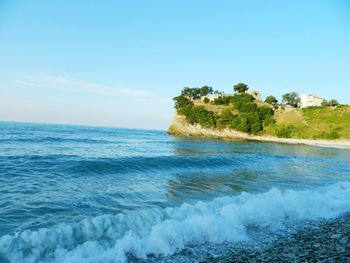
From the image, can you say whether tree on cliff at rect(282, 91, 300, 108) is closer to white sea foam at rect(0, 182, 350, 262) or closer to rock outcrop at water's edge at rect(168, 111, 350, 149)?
rock outcrop at water's edge at rect(168, 111, 350, 149)

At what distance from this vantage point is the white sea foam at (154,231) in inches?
263

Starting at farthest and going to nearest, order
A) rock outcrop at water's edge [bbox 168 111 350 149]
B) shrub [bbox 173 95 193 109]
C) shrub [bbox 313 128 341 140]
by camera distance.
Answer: shrub [bbox 173 95 193 109] → rock outcrop at water's edge [bbox 168 111 350 149] → shrub [bbox 313 128 341 140]

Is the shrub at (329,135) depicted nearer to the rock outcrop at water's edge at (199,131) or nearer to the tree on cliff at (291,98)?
the rock outcrop at water's edge at (199,131)

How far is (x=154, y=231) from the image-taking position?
7.59 metres

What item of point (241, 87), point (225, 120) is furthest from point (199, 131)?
point (241, 87)

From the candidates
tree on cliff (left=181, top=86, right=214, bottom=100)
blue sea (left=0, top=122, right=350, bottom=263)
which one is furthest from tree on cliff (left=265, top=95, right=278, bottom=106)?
blue sea (left=0, top=122, right=350, bottom=263)

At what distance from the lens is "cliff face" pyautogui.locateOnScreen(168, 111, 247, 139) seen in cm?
9506

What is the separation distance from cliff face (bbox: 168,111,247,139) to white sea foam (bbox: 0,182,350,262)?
84.8 m

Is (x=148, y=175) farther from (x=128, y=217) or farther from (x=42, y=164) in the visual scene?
(x=128, y=217)

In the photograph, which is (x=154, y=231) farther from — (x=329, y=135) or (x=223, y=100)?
(x=223, y=100)

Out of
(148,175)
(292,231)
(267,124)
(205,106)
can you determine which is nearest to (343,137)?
(267,124)

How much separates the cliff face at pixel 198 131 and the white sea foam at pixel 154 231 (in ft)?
278

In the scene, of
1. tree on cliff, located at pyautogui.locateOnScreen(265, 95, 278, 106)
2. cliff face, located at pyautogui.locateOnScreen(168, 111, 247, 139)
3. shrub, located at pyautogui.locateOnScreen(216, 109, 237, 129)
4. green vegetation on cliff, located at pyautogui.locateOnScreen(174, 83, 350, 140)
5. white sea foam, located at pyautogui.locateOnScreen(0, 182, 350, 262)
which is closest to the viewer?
white sea foam, located at pyautogui.locateOnScreen(0, 182, 350, 262)

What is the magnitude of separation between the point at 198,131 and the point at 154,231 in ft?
294
